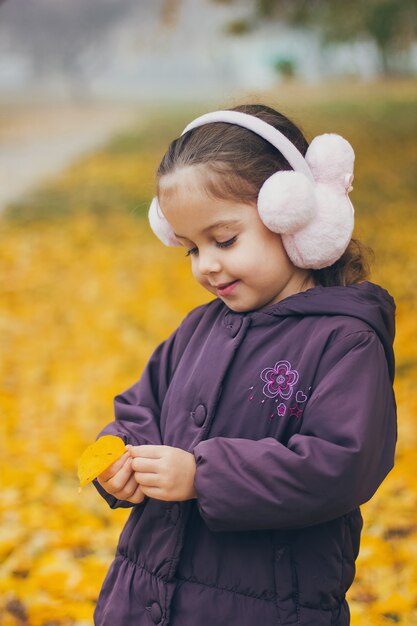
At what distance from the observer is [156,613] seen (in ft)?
5.97

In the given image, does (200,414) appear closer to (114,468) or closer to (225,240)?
(114,468)

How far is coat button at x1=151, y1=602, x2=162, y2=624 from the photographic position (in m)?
1.82

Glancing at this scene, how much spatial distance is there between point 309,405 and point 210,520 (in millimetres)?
295

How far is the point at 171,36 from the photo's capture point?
562 inches

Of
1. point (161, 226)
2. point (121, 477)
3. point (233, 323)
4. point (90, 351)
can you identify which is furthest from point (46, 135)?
point (121, 477)

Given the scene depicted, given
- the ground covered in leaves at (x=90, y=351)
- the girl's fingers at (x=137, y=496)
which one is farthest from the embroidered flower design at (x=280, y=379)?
the ground covered in leaves at (x=90, y=351)

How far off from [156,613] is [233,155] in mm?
961

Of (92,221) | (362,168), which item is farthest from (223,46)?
(92,221)

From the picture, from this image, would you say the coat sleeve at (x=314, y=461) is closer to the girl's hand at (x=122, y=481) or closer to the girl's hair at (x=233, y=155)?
the girl's hand at (x=122, y=481)

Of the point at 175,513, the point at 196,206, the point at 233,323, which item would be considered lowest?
the point at 175,513

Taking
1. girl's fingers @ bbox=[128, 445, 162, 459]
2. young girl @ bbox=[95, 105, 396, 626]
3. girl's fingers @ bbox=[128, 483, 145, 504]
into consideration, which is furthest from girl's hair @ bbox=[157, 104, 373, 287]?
girl's fingers @ bbox=[128, 483, 145, 504]

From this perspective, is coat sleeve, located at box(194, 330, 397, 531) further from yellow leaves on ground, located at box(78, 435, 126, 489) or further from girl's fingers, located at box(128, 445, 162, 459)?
yellow leaves on ground, located at box(78, 435, 126, 489)

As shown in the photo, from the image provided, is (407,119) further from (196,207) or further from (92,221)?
(196,207)

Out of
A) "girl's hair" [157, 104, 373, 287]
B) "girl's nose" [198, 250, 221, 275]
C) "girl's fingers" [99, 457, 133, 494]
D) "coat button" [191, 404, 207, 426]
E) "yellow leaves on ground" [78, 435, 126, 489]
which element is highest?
"girl's hair" [157, 104, 373, 287]
